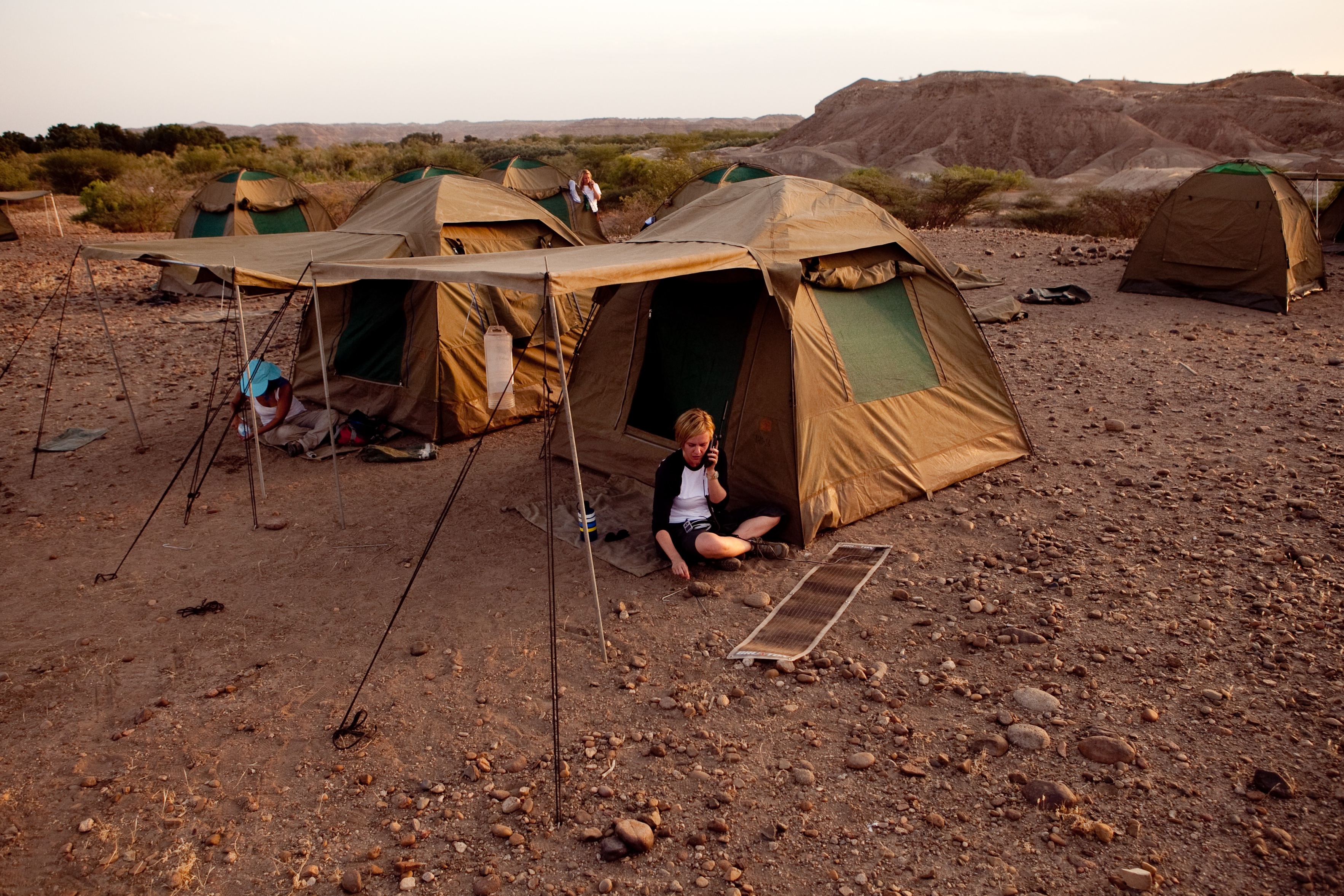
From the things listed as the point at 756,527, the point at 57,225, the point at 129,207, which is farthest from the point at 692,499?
the point at 57,225

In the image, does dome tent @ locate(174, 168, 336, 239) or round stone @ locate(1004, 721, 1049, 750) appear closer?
round stone @ locate(1004, 721, 1049, 750)

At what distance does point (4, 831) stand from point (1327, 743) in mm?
5373

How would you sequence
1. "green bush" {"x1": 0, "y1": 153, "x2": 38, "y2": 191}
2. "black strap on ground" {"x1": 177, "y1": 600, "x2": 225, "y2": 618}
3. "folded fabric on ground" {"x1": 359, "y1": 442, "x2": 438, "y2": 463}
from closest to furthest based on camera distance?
"black strap on ground" {"x1": 177, "y1": 600, "x2": 225, "y2": 618}
"folded fabric on ground" {"x1": 359, "y1": 442, "x2": 438, "y2": 463}
"green bush" {"x1": 0, "y1": 153, "x2": 38, "y2": 191}

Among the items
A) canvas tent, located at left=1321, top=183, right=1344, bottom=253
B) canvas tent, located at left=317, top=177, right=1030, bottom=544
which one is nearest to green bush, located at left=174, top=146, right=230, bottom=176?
canvas tent, located at left=317, top=177, right=1030, bottom=544

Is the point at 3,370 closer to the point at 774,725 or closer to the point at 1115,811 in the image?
the point at 774,725

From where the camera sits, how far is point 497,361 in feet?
21.8

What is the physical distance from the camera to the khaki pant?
7.72m

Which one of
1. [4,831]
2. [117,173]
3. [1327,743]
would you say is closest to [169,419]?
[4,831]

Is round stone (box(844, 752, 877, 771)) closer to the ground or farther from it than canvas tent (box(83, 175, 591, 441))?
closer to the ground

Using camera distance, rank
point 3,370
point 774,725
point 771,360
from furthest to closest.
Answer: point 3,370, point 771,360, point 774,725

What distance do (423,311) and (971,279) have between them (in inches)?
344

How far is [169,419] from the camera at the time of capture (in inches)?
341

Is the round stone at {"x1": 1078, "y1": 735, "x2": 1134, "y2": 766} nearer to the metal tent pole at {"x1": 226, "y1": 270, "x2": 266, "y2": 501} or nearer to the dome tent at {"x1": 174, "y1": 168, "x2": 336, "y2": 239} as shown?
the metal tent pole at {"x1": 226, "y1": 270, "x2": 266, "y2": 501}

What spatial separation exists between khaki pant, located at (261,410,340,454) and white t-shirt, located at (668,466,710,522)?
12.6 feet
